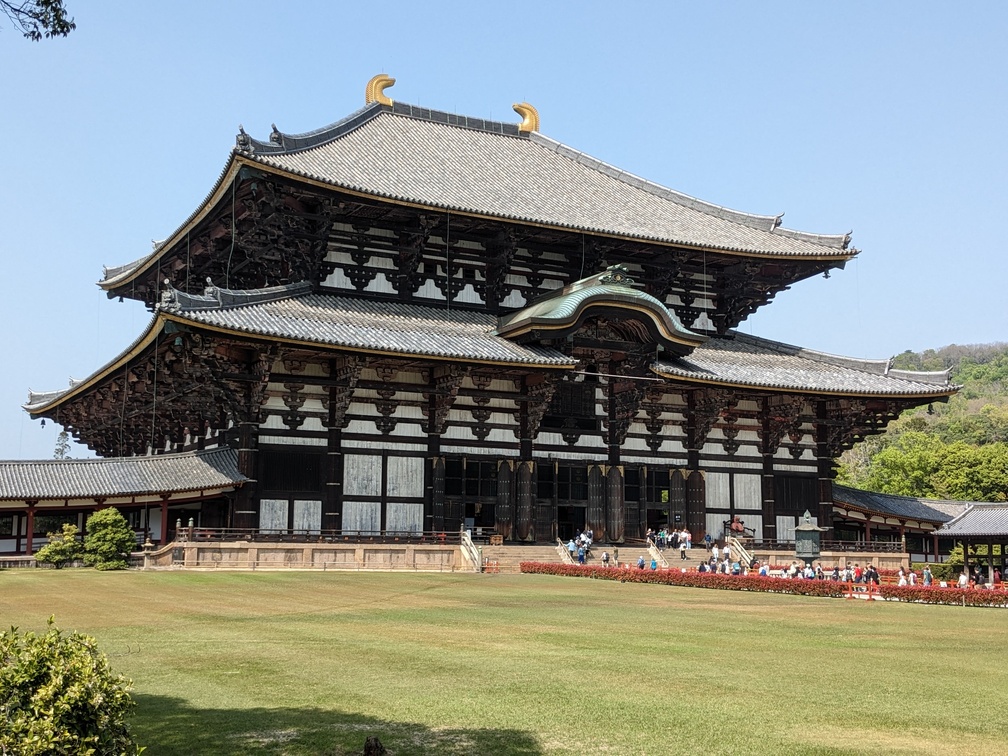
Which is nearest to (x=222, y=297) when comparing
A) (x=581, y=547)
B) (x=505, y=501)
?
(x=505, y=501)

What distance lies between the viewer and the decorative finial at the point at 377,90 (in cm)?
5684

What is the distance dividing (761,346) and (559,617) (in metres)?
34.8

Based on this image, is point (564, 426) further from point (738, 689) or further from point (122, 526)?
point (738, 689)

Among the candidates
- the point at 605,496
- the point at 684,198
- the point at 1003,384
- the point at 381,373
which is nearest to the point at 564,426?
the point at 605,496

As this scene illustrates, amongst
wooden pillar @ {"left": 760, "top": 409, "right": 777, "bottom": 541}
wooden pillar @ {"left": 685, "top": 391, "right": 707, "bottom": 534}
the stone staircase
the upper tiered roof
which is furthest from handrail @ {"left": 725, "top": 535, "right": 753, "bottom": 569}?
the upper tiered roof

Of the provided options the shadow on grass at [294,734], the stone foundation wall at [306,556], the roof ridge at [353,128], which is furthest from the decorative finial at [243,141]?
the shadow on grass at [294,734]

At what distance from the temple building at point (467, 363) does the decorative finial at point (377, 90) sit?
509 millimetres

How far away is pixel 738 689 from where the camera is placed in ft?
43.8

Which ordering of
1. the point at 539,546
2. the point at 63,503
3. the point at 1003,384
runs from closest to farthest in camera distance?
the point at 63,503 → the point at 539,546 → the point at 1003,384

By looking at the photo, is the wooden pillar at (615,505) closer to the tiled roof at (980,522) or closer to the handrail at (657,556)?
the handrail at (657,556)

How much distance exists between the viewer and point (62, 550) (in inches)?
1470

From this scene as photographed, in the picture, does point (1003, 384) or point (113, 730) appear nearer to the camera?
point (113, 730)

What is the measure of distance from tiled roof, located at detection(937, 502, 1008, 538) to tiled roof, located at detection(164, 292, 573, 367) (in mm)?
27339

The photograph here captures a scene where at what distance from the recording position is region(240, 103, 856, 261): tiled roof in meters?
44.8
